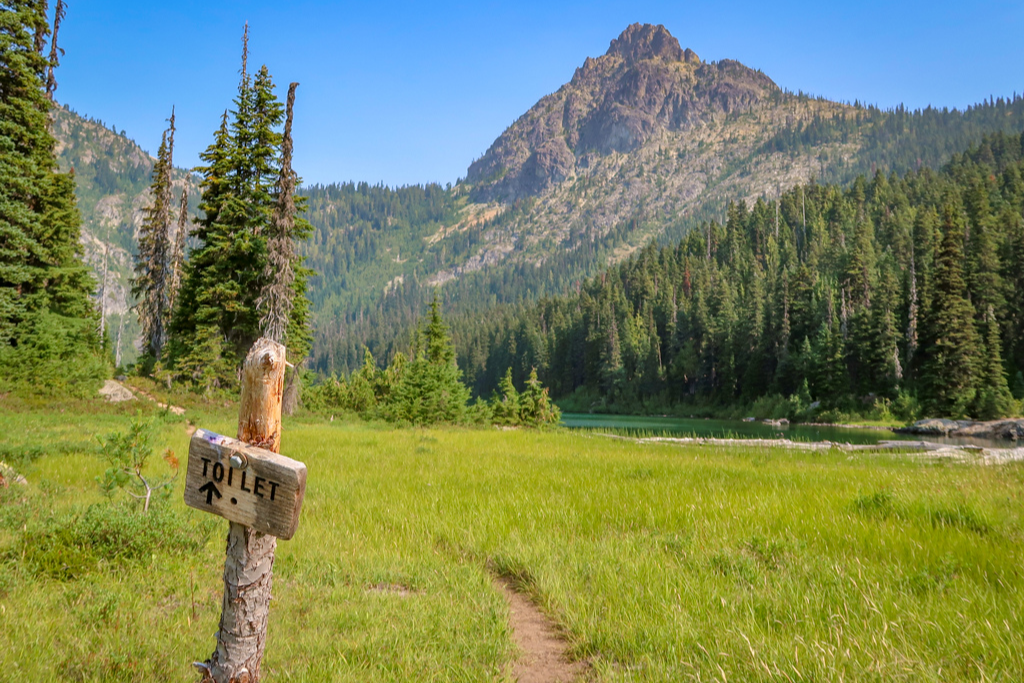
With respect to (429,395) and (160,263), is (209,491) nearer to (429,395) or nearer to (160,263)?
(429,395)

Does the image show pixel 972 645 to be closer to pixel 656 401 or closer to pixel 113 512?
pixel 113 512

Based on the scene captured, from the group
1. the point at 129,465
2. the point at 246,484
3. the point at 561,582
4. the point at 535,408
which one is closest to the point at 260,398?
the point at 246,484

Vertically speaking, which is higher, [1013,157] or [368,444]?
[1013,157]

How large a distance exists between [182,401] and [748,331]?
77.1 m

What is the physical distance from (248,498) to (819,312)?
3293 inches

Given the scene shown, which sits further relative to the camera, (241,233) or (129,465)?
(241,233)

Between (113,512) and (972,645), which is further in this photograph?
(113,512)

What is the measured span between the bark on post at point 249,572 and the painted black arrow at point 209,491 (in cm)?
17

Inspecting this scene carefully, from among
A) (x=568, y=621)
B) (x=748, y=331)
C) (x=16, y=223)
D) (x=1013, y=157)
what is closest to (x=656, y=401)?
(x=748, y=331)

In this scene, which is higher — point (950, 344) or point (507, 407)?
point (950, 344)

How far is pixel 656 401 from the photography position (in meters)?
94.4

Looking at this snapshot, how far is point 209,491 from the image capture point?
2791mm

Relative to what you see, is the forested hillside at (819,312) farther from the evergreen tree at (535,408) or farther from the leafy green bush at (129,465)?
the leafy green bush at (129,465)

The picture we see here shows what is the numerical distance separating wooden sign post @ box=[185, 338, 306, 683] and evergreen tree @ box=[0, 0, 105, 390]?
981 inches
